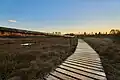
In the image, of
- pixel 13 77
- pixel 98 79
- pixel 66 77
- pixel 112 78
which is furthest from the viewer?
pixel 13 77

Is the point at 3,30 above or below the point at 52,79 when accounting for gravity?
above

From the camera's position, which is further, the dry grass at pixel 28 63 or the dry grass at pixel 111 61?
the dry grass at pixel 28 63

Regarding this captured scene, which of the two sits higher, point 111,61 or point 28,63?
point 111,61

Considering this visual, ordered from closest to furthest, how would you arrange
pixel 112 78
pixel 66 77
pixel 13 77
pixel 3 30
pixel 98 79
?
pixel 3 30 → pixel 98 79 → pixel 66 77 → pixel 112 78 → pixel 13 77

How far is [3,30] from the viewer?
3.56m

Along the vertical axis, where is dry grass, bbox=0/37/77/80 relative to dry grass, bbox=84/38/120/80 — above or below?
below

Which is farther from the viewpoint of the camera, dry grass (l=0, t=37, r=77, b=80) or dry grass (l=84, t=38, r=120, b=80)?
dry grass (l=0, t=37, r=77, b=80)

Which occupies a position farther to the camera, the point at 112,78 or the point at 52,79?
the point at 112,78

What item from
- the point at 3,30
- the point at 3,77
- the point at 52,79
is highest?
the point at 3,30

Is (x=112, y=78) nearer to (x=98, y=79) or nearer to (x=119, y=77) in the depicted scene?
(x=119, y=77)

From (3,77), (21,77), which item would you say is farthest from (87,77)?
(3,77)

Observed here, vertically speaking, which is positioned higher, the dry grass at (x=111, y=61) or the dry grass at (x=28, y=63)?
the dry grass at (x=111, y=61)

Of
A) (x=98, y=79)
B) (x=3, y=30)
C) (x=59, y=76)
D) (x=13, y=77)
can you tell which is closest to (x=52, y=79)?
(x=59, y=76)

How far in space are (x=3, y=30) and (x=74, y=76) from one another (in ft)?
13.1
